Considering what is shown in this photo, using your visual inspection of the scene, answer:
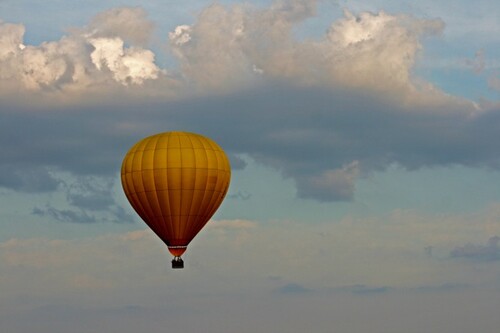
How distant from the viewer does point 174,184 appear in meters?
141

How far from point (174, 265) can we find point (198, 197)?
6.65m

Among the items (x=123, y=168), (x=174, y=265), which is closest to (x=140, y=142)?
(x=123, y=168)

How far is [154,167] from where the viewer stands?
14088 cm

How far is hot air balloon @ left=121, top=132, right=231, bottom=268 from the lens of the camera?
140750 mm

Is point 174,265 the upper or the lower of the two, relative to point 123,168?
lower

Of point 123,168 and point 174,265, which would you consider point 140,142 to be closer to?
point 123,168

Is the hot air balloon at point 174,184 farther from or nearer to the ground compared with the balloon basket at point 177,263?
farther from the ground

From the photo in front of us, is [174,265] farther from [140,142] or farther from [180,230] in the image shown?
[140,142]

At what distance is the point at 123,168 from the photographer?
143250mm

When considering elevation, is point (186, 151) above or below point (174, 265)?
above

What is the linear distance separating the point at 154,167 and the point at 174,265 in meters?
9.24

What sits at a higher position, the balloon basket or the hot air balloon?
the hot air balloon

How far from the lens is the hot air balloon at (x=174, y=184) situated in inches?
5541

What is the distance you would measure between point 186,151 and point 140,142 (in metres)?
5.07
